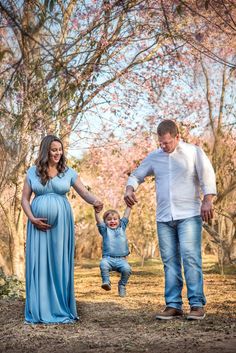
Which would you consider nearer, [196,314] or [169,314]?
[196,314]

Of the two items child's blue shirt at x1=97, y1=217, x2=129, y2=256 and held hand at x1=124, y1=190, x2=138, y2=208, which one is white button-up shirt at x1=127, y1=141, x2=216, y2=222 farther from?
child's blue shirt at x1=97, y1=217, x2=129, y2=256

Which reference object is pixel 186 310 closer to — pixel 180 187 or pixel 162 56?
pixel 180 187

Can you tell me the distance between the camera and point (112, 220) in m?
8.49

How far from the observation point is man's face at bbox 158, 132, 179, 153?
6281mm

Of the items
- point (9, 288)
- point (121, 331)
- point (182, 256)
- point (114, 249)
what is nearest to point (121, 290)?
point (114, 249)

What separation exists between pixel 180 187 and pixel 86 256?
776 inches

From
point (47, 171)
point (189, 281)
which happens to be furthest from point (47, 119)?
point (189, 281)

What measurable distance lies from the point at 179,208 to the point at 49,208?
124cm

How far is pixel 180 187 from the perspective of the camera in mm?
6305

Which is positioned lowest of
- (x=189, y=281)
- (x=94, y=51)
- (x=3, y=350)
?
(x=3, y=350)

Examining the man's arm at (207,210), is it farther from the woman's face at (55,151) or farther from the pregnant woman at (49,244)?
the woman's face at (55,151)

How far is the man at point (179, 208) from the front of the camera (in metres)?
6.19

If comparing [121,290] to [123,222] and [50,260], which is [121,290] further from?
[50,260]

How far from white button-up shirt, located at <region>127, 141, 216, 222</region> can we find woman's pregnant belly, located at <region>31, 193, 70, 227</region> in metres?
0.94
